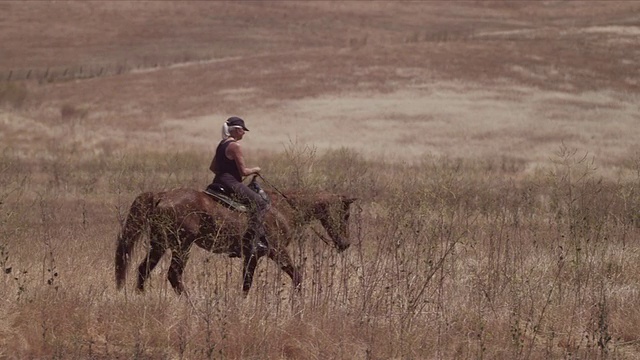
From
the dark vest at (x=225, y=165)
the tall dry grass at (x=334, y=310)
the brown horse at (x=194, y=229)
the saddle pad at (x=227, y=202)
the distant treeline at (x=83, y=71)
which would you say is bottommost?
the tall dry grass at (x=334, y=310)

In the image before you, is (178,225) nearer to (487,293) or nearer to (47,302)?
(47,302)

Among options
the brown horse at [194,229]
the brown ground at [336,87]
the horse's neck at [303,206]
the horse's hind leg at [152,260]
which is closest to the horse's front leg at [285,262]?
the brown horse at [194,229]

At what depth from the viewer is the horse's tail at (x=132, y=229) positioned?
972cm

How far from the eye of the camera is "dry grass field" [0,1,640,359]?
798 centimetres

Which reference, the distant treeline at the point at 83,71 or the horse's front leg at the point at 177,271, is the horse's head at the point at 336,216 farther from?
the distant treeline at the point at 83,71

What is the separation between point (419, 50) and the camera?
60.0 m

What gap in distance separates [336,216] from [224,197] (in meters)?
1.21

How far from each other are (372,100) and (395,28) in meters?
52.5

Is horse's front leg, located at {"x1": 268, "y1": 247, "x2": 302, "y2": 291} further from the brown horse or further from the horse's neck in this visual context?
the horse's neck

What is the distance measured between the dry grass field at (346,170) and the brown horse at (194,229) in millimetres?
262

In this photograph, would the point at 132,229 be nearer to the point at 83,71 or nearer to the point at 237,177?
the point at 237,177

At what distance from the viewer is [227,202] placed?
984 centimetres

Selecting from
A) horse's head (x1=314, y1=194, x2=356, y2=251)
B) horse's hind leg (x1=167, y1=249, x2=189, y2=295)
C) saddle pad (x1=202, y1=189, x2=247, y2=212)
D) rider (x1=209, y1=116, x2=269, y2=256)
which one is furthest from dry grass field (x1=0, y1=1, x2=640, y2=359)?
saddle pad (x1=202, y1=189, x2=247, y2=212)

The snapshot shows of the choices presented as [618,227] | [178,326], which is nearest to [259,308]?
[178,326]
